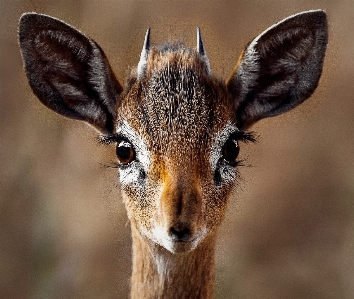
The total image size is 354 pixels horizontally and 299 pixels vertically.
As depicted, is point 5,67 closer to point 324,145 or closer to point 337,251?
point 324,145

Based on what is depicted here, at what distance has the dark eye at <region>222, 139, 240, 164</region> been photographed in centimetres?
226

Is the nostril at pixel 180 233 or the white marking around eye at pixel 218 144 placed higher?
the white marking around eye at pixel 218 144

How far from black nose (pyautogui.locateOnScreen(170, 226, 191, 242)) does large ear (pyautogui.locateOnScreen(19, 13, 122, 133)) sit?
1.69 ft

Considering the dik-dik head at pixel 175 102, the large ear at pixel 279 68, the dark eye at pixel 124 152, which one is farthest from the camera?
the large ear at pixel 279 68

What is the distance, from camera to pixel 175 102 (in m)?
2.22

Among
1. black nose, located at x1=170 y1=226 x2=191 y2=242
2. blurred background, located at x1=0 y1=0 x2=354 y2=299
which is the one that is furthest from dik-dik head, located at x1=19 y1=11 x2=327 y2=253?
blurred background, located at x1=0 y1=0 x2=354 y2=299

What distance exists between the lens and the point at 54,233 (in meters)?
3.52

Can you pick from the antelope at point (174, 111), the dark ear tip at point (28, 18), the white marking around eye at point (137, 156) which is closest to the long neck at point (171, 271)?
the antelope at point (174, 111)

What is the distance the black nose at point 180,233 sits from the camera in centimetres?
202

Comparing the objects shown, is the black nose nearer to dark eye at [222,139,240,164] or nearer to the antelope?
the antelope

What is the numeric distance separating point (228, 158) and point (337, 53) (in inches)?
50.4

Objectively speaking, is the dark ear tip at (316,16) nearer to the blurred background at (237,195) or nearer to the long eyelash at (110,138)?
the long eyelash at (110,138)

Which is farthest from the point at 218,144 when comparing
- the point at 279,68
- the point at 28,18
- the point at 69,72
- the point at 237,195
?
the point at 237,195

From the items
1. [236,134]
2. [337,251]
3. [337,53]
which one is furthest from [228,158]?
[337,251]
